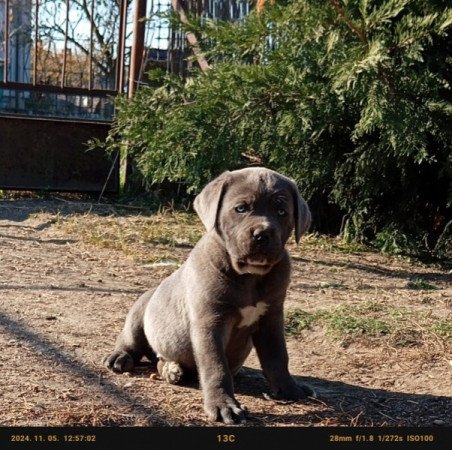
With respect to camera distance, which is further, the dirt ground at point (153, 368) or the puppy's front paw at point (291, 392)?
the puppy's front paw at point (291, 392)

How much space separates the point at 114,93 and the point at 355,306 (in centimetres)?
613

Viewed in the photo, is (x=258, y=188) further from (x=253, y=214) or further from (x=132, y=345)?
(x=132, y=345)

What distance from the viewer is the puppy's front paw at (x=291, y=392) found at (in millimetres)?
4273

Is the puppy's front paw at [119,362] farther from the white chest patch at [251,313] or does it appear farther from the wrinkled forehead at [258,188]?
the wrinkled forehead at [258,188]

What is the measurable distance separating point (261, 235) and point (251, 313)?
47 cm

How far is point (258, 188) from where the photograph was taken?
4.13 metres

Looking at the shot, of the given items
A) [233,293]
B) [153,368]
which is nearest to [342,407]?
[233,293]

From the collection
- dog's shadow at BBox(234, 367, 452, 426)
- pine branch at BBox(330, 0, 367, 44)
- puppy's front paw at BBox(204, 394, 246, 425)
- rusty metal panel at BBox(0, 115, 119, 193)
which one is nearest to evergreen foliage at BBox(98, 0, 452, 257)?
pine branch at BBox(330, 0, 367, 44)

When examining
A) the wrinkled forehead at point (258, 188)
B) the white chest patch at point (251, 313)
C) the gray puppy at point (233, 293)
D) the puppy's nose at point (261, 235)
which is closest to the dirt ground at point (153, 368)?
the gray puppy at point (233, 293)

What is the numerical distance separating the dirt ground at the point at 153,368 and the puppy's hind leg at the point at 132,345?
72 mm

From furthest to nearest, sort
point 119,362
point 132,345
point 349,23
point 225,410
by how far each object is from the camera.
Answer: point 349,23 < point 132,345 < point 119,362 < point 225,410

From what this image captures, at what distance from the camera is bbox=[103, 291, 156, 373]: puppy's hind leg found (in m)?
4.70

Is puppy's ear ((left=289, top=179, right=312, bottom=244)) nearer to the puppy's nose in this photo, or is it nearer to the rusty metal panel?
the puppy's nose
